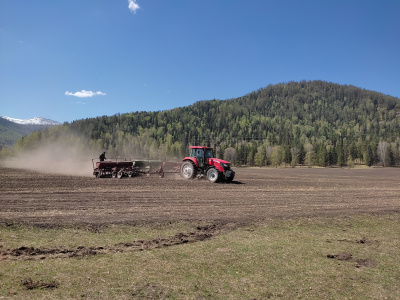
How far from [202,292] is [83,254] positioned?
363 cm

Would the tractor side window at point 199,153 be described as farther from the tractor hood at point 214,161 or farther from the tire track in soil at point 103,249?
the tire track in soil at point 103,249

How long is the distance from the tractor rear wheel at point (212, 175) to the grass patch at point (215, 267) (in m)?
14.3

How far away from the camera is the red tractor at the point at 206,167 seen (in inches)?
958

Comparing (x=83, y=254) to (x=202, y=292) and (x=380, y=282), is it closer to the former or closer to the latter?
(x=202, y=292)

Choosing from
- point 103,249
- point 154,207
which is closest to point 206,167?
point 154,207

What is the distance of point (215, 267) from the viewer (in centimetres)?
645

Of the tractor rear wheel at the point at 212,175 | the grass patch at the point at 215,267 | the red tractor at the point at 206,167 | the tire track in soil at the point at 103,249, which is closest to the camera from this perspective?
the grass patch at the point at 215,267

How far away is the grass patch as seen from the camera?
5234 mm

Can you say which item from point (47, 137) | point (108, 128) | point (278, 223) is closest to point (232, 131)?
point (108, 128)

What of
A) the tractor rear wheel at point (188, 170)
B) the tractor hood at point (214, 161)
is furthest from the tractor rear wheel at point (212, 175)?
the tractor rear wheel at point (188, 170)

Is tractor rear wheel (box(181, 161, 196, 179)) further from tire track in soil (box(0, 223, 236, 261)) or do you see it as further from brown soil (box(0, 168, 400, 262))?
tire track in soil (box(0, 223, 236, 261))

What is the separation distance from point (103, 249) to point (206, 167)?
18.1 metres

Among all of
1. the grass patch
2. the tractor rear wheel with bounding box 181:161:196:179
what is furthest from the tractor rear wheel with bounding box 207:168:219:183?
the grass patch

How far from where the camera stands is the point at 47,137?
5448 inches
